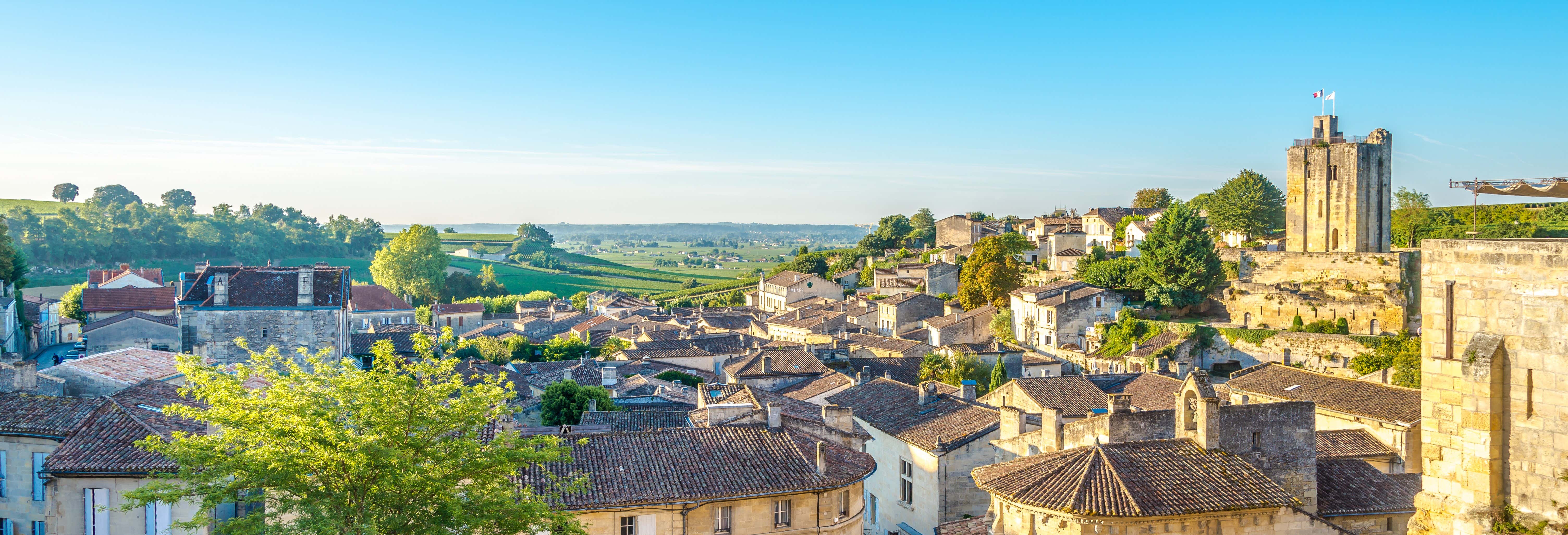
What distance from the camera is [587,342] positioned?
2685 inches

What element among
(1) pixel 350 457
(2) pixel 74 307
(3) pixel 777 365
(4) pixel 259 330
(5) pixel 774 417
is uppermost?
(1) pixel 350 457

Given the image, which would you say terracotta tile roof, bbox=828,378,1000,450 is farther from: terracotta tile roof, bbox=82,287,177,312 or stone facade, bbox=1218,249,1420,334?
terracotta tile roof, bbox=82,287,177,312

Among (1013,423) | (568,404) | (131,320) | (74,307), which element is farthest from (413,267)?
(1013,423)

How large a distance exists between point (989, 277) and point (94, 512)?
59.2 m

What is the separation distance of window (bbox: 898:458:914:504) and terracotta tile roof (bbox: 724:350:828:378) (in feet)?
48.4

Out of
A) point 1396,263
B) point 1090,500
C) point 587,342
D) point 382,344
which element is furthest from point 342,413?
point 587,342

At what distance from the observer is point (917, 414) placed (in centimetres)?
3244

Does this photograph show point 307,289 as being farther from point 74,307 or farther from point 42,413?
point 74,307

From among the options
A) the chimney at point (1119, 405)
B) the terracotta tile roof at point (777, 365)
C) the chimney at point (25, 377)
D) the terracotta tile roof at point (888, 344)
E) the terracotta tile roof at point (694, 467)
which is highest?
the chimney at point (25, 377)

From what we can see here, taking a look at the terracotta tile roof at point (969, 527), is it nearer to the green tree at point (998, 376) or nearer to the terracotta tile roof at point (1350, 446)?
the terracotta tile roof at point (1350, 446)

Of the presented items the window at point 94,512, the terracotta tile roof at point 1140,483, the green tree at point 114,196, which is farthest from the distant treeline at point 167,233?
the terracotta tile roof at point 1140,483

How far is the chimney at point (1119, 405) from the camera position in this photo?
23.3 meters

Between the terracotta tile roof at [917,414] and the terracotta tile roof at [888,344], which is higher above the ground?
the terracotta tile roof at [917,414]

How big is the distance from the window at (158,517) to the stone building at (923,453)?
17.1m
